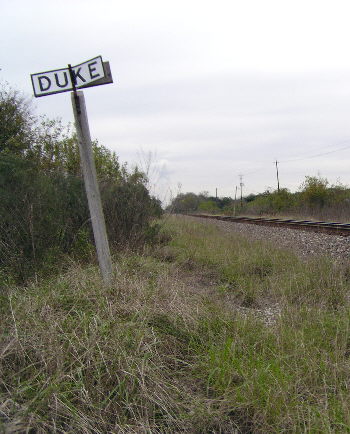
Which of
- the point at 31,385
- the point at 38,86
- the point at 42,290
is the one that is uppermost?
the point at 38,86

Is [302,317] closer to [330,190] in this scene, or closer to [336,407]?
[336,407]

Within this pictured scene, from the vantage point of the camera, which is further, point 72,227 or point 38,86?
point 72,227

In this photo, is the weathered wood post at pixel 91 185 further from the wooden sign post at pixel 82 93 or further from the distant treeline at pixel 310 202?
the distant treeline at pixel 310 202

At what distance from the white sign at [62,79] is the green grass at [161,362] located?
204 centimetres

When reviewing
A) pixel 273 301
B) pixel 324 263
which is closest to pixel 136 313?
pixel 273 301

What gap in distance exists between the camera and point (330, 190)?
35594mm

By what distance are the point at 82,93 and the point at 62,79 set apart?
9.6 inches

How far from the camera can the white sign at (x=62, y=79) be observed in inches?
166

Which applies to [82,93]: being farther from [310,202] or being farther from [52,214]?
[310,202]

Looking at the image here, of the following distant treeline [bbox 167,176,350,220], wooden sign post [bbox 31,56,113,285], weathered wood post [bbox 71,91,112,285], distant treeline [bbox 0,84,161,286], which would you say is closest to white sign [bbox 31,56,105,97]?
wooden sign post [bbox 31,56,113,285]

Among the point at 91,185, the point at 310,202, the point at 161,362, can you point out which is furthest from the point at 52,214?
the point at 310,202

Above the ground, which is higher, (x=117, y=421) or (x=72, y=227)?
(x=72, y=227)

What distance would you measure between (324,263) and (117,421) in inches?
189

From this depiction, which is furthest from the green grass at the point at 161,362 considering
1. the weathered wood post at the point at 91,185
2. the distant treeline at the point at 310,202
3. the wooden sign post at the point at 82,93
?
the distant treeline at the point at 310,202
